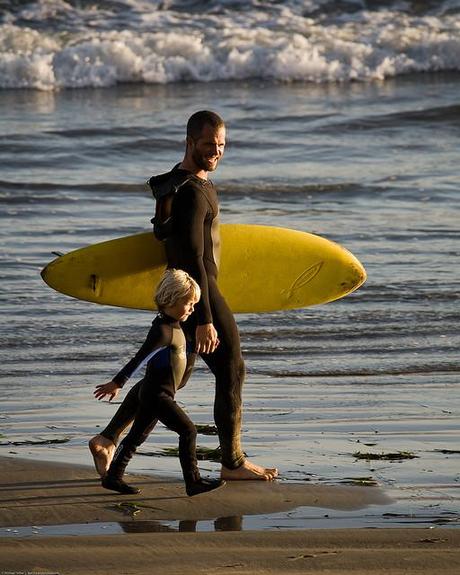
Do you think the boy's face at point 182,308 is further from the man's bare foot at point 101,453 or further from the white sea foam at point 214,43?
the white sea foam at point 214,43

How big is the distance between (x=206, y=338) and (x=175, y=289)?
265 mm

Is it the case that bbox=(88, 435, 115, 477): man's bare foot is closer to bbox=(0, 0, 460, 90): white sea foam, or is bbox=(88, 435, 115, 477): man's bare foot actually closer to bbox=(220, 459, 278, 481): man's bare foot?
bbox=(220, 459, 278, 481): man's bare foot

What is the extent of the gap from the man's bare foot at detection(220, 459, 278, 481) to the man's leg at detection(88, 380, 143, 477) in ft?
1.45

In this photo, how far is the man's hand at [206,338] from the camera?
525 cm

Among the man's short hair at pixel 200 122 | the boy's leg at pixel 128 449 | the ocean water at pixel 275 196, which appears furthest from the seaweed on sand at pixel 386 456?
the man's short hair at pixel 200 122

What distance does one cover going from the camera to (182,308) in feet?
Answer: 16.9

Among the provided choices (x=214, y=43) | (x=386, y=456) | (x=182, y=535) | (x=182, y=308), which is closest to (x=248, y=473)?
(x=386, y=456)

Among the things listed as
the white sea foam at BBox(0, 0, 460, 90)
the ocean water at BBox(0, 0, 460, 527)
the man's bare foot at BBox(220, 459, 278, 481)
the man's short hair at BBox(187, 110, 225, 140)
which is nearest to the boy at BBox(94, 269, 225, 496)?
the man's bare foot at BBox(220, 459, 278, 481)

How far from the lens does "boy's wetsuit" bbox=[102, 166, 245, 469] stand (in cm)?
525

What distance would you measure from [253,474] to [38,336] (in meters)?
3.28

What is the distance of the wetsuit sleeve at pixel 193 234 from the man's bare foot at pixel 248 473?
2.04 feet

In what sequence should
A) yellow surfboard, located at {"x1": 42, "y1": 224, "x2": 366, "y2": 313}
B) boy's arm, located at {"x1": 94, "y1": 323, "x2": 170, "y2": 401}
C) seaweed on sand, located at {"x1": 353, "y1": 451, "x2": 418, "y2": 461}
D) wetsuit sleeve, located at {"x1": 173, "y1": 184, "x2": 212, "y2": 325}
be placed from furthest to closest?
yellow surfboard, located at {"x1": 42, "y1": 224, "x2": 366, "y2": 313}
seaweed on sand, located at {"x1": 353, "y1": 451, "x2": 418, "y2": 461}
wetsuit sleeve, located at {"x1": 173, "y1": 184, "x2": 212, "y2": 325}
boy's arm, located at {"x1": 94, "y1": 323, "x2": 170, "y2": 401}

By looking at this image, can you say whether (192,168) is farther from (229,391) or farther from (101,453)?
(101,453)

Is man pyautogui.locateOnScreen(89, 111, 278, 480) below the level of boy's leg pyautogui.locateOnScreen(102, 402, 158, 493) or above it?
above
